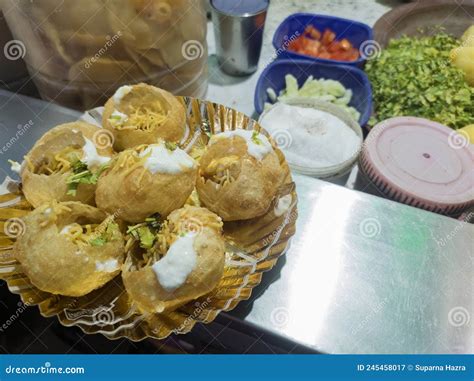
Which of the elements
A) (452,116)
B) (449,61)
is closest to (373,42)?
(449,61)

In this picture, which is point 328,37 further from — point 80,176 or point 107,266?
point 107,266

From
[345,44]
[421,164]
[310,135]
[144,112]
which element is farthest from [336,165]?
[345,44]

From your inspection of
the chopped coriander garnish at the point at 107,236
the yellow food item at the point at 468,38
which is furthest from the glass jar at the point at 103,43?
the yellow food item at the point at 468,38

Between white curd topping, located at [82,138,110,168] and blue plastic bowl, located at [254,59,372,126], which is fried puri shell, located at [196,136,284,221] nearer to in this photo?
white curd topping, located at [82,138,110,168]

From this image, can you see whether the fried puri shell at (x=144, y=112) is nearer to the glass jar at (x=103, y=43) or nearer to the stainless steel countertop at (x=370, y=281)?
the glass jar at (x=103, y=43)

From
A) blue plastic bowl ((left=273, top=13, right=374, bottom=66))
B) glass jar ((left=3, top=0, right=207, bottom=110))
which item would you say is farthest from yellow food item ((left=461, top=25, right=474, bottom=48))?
glass jar ((left=3, top=0, right=207, bottom=110))
